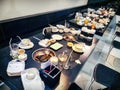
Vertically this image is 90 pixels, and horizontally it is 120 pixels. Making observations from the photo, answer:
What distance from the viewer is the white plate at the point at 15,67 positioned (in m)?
1.26

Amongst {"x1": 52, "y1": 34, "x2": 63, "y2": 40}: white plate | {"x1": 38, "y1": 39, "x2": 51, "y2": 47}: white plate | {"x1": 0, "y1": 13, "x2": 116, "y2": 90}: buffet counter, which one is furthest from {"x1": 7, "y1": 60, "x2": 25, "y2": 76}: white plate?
{"x1": 52, "y1": 34, "x2": 63, "y2": 40}: white plate

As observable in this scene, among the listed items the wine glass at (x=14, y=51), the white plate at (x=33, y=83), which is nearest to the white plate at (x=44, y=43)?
the wine glass at (x=14, y=51)

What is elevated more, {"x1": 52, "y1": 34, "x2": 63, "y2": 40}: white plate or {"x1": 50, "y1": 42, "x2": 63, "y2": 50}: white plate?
{"x1": 52, "y1": 34, "x2": 63, "y2": 40}: white plate

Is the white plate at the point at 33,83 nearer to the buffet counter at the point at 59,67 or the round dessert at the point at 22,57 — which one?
the buffet counter at the point at 59,67

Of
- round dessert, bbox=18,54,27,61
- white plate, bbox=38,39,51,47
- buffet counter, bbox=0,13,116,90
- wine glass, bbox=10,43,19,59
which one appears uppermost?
wine glass, bbox=10,43,19,59

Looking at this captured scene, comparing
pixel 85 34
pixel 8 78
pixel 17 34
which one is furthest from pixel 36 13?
pixel 8 78

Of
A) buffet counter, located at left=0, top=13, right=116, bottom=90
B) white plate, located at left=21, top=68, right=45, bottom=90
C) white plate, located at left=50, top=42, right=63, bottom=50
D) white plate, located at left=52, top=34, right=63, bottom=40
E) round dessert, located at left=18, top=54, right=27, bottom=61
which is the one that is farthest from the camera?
white plate, located at left=52, top=34, right=63, bottom=40

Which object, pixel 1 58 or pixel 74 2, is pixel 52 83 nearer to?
pixel 1 58

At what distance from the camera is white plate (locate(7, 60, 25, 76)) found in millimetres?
1264

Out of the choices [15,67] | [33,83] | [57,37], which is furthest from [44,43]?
[33,83]

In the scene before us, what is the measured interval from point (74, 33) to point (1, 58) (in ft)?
4.59

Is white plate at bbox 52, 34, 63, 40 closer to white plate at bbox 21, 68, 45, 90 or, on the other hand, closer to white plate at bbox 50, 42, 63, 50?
white plate at bbox 50, 42, 63, 50

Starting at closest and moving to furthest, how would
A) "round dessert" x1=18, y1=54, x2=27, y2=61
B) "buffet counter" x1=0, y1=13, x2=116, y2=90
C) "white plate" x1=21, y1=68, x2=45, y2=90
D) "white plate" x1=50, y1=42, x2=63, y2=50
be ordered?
1. "white plate" x1=21, y1=68, x2=45, y2=90
2. "buffet counter" x1=0, y1=13, x2=116, y2=90
3. "round dessert" x1=18, y1=54, x2=27, y2=61
4. "white plate" x1=50, y1=42, x2=63, y2=50

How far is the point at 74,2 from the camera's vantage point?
11.0ft
